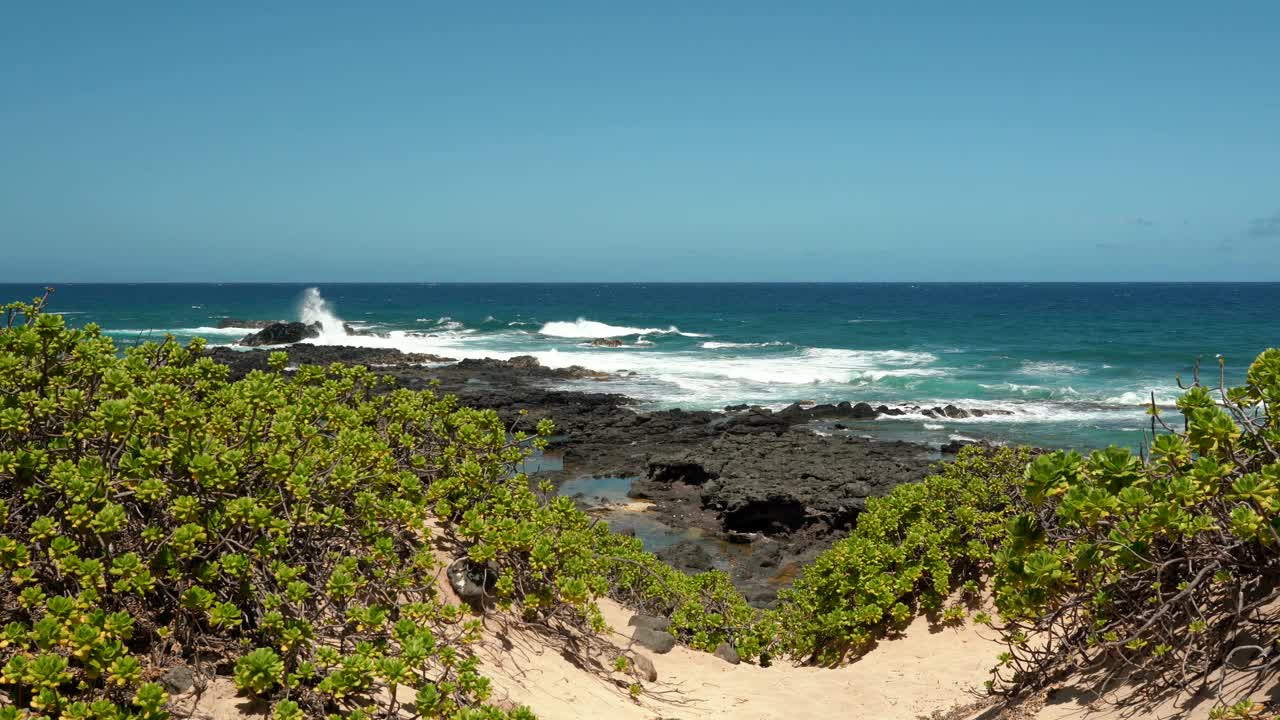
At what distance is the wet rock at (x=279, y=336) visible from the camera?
46938 millimetres

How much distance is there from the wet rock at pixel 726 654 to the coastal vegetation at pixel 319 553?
5.60ft

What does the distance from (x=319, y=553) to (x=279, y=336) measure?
46.1 metres

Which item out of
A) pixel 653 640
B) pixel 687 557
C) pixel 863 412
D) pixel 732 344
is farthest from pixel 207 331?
pixel 653 640

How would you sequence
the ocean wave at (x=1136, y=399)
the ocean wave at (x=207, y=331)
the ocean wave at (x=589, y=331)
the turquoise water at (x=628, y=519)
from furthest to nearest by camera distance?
the ocean wave at (x=589, y=331) < the ocean wave at (x=207, y=331) < the ocean wave at (x=1136, y=399) < the turquoise water at (x=628, y=519)

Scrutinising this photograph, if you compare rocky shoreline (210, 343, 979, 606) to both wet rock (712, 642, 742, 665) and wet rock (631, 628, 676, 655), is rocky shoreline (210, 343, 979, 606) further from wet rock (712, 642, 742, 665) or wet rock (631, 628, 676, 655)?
wet rock (631, 628, 676, 655)

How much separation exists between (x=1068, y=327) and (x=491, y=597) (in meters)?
62.3

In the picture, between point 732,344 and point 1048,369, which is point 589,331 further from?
point 1048,369

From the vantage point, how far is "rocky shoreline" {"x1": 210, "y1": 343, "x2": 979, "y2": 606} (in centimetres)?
1563

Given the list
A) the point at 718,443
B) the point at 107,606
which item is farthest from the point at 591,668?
the point at 718,443

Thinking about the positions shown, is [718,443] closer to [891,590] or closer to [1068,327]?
[891,590]

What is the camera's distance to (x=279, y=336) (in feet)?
156

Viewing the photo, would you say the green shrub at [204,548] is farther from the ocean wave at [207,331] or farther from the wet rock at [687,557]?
the ocean wave at [207,331]

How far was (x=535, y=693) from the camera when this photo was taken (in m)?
5.44

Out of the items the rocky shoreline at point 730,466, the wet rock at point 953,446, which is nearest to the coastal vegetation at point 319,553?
the rocky shoreline at point 730,466
